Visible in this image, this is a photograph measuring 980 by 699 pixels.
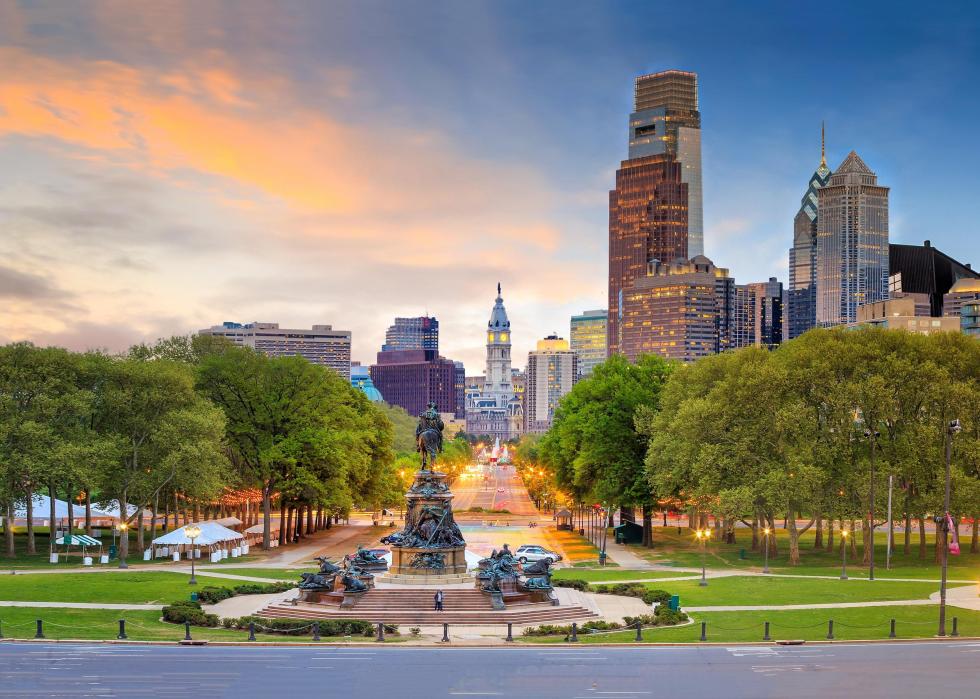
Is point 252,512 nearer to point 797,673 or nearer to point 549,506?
point 549,506

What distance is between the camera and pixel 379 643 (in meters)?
43.6

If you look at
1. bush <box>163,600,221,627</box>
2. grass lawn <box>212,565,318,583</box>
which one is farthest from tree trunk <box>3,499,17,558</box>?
bush <box>163,600,221,627</box>

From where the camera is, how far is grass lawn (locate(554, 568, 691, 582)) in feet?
218

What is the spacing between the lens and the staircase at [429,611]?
4884 cm

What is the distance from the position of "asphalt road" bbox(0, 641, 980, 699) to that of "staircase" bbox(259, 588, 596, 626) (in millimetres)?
6240

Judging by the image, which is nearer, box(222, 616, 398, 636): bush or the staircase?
box(222, 616, 398, 636): bush

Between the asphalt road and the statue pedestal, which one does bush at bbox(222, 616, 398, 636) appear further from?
the statue pedestal

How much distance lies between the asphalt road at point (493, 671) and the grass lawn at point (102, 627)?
82.8 inches

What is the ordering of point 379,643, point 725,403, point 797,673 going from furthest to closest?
point 725,403
point 379,643
point 797,673

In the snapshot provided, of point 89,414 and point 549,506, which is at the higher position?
point 89,414

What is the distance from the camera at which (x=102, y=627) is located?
45.8 meters

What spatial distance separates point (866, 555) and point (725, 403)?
14602 millimetres

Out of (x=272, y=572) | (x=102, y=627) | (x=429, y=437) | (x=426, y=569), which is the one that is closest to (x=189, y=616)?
(x=102, y=627)

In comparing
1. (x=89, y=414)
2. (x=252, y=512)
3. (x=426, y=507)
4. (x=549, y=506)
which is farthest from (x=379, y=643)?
(x=549, y=506)
